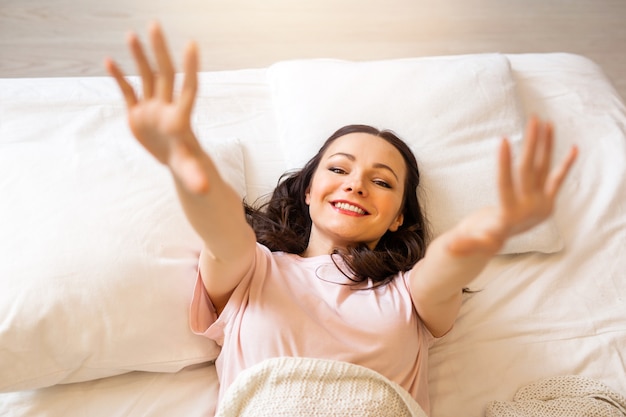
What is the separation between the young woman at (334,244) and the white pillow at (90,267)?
80mm

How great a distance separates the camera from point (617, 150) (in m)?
1.53

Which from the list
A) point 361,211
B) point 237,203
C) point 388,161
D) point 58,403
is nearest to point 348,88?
point 388,161

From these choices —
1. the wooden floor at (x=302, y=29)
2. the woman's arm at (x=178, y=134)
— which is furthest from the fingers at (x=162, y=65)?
the wooden floor at (x=302, y=29)

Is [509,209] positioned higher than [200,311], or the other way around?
[509,209]

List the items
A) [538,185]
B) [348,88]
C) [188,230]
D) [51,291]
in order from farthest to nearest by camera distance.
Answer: [348,88] → [188,230] → [51,291] → [538,185]

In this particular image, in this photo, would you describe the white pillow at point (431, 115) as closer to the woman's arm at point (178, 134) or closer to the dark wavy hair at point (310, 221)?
the dark wavy hair at point (310, 221)

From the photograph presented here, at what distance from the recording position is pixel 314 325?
41.1 inches

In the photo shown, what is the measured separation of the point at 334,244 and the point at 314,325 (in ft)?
0.68

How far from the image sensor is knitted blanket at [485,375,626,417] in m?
1.09

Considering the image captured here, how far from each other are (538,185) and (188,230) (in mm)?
673

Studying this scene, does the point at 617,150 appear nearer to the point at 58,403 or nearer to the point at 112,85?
the point at 112,85

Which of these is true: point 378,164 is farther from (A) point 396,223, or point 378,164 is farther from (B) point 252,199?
(B) point 252,199

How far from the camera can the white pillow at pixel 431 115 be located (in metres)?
1.37

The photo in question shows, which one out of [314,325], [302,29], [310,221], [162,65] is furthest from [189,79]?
[302,29]
